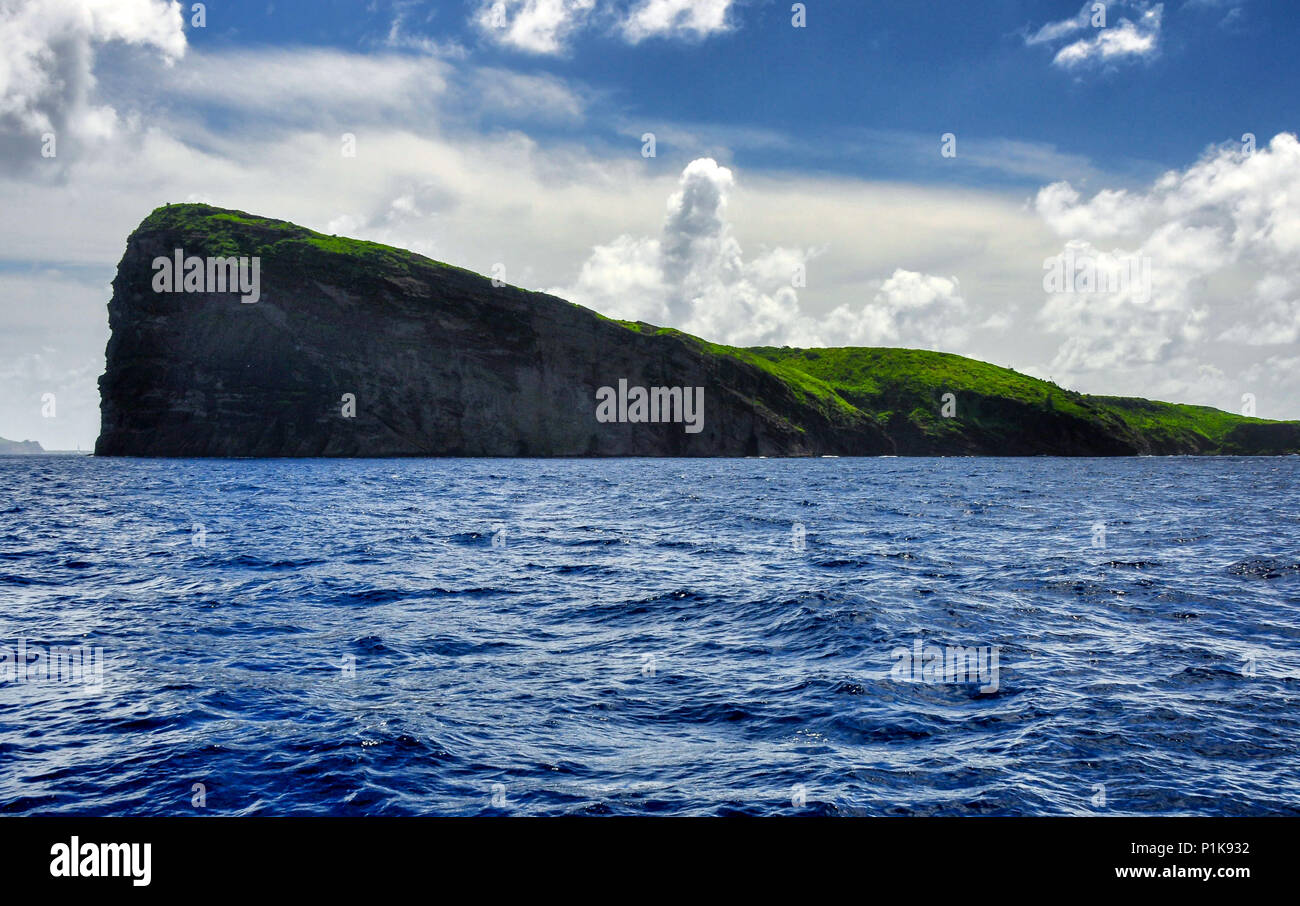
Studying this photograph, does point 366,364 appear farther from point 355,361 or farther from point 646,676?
point 646,676

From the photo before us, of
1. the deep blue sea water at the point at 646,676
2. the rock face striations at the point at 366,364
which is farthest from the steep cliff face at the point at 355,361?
the deep blue sea water at the point at 646,676

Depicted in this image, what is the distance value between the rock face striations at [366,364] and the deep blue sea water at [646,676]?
97743 mm

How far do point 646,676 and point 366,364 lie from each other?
124936 millimetres

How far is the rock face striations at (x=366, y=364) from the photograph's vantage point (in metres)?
124

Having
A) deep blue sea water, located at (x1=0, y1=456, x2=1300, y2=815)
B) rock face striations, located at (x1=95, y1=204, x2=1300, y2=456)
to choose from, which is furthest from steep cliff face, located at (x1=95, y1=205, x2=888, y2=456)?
deep blue sea water, located at (x1=0, y1=456, x2=1300, y2=815)

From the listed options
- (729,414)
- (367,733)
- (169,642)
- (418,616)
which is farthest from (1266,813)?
(729,414)

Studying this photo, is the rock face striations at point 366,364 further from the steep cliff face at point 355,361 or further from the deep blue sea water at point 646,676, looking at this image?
the deep blue sea water at point 646,676

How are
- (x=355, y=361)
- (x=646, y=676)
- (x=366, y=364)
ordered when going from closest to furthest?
(x=646, y=676) < (x=355, y=361) < (x=366, y=364)

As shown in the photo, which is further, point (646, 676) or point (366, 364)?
point (366, 364)

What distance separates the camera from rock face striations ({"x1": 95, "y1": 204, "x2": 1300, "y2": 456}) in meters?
124

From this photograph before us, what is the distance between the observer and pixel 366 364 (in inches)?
5108

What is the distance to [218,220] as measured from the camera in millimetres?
137625

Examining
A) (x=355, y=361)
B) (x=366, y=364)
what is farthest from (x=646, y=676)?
(x=355, y=361)

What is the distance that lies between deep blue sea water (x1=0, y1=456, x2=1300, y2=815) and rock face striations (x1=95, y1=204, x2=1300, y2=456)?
97.7 meters
